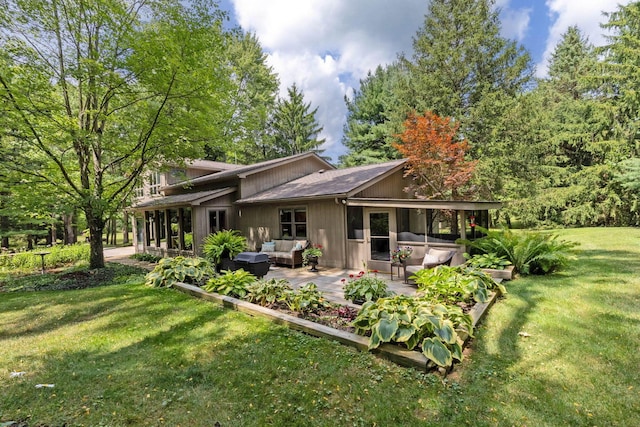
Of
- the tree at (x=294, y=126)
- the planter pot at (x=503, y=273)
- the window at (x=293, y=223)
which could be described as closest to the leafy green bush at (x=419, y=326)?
the planter pot at (x=503, y=273)

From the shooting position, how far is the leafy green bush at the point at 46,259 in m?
12.3

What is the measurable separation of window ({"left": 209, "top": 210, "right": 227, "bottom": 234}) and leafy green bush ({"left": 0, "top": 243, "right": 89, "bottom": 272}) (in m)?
6.16

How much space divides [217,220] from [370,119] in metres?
18.1

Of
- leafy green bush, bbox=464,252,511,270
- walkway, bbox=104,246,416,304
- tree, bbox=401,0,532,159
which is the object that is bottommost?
walkway, bbox=104,246,416,304

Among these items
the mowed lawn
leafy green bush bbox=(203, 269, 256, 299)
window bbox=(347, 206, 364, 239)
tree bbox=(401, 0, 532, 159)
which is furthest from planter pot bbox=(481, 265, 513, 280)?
tree bbox=(401, 0, 532, 159)

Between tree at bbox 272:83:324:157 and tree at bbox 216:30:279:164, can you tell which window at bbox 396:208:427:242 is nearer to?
tree at bbox 216:30:279:164

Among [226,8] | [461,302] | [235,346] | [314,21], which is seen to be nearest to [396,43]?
[314,21]

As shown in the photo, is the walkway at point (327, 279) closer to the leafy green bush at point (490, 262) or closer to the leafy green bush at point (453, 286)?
the leafy green bush at point (453, 286)

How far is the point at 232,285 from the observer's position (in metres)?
6.10

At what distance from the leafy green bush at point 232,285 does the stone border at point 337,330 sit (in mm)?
159

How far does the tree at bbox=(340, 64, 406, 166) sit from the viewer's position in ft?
81.3

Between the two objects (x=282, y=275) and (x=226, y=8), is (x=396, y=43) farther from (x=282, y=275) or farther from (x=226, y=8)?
(x=282, y=275)

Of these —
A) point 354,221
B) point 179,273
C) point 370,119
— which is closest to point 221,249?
point 179,273

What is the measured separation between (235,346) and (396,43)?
2226cm
